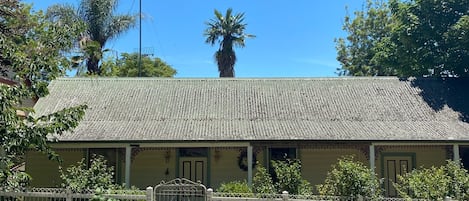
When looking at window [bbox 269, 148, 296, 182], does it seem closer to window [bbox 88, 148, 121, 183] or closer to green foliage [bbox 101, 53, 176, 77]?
window [bbox 88, 148, 121, 183]

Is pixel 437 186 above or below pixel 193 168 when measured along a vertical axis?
below

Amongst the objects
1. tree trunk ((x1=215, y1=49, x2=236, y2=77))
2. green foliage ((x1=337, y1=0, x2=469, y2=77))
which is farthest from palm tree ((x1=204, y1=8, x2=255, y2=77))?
green foliage ((x1=337, y1=0, x2=469, y2=77))

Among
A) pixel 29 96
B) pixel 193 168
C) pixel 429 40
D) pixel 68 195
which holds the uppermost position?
pixel 429 40

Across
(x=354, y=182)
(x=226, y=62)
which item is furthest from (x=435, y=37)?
(x=226, y=62)

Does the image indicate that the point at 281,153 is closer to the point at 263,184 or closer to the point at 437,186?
the point at 263,184

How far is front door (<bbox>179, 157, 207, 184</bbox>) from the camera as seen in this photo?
16.4m

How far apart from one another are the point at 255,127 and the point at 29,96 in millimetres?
9309

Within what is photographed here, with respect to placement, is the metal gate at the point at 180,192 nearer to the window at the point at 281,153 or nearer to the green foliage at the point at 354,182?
the green foliage at the point at 354,182

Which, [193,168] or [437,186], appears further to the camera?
[193,168]

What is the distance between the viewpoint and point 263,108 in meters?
17.2

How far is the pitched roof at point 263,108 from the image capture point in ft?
49.2

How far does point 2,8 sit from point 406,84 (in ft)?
51.4

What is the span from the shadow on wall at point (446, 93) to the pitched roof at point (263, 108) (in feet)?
0.13

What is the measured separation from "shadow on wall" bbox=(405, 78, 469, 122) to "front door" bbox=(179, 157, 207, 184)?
9249 millimetres
